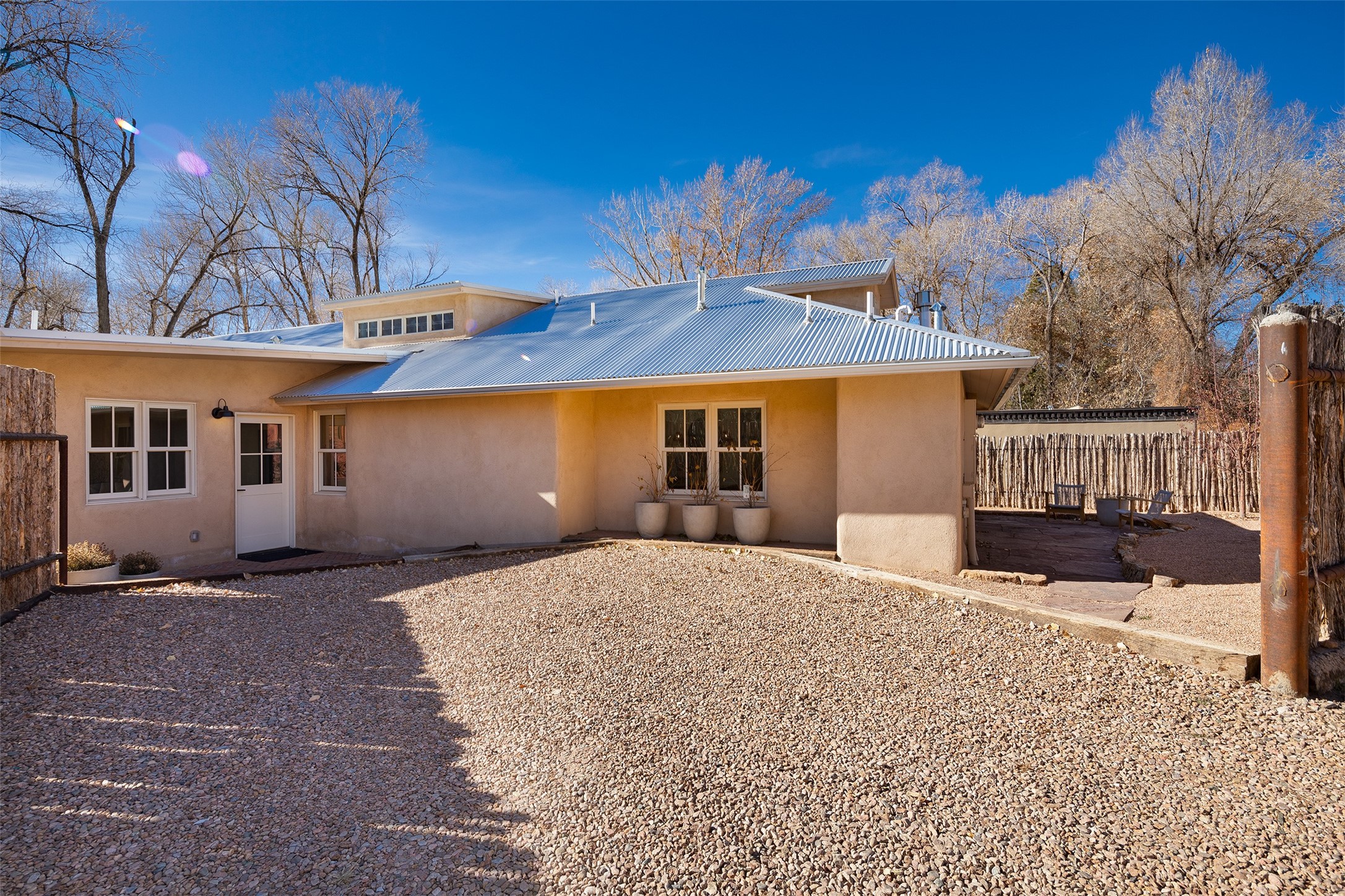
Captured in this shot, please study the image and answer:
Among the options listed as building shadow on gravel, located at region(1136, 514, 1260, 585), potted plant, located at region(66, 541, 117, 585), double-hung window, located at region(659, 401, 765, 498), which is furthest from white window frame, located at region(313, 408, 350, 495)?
building shadow on gravel, located at region(1136, 514, 1260, 585)

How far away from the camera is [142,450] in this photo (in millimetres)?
10164

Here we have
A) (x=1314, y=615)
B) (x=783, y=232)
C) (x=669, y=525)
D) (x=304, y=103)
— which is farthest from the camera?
(x=783, y=232)

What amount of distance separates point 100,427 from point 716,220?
2333cm

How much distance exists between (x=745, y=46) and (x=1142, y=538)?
56.3 ft

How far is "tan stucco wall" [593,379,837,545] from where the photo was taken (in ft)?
31.9

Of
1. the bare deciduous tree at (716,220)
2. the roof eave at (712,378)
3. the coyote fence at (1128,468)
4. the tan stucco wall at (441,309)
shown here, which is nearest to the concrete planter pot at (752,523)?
the roof eave at (712,378)

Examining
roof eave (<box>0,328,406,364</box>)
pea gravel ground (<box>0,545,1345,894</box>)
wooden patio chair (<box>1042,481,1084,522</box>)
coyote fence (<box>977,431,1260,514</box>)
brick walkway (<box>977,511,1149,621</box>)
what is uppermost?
roof eave (<box>0,328,406,364</box>)

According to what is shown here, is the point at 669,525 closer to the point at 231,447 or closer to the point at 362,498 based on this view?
the point at 362,498

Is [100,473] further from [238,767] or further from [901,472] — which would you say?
[901,472]

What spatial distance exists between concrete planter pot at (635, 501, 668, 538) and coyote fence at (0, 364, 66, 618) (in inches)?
257

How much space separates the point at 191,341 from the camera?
992 cm

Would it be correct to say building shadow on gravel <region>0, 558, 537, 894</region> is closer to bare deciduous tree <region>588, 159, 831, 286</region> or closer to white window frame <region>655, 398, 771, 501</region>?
white window frame <region>655, 398, 771, 501</region>

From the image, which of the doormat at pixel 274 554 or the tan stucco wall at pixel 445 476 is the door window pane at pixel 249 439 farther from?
the doormat at pixel 274 554

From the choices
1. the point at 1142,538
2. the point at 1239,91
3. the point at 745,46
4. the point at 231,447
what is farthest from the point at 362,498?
the point at 1239,91
